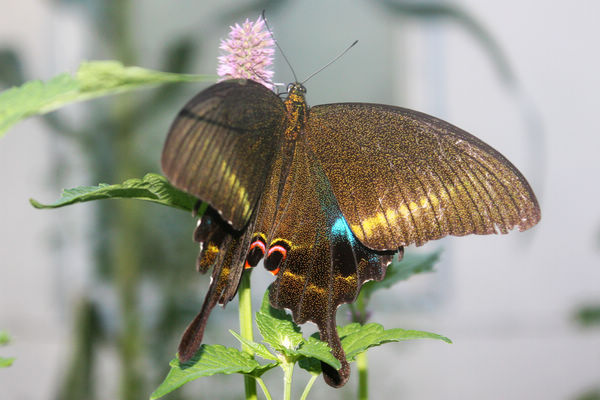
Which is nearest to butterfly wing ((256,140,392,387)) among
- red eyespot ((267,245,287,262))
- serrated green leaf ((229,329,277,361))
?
red eyespot ((267,245,287,262))

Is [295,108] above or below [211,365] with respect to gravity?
above

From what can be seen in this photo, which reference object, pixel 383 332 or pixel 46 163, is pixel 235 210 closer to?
pixel 383 332

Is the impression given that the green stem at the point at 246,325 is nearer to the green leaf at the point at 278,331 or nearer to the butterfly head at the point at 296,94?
the green leaf at the point at 278,331

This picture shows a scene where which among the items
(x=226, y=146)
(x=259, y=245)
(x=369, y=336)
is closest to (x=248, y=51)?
(x=226, y=146)

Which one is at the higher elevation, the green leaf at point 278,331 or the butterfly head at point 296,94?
the butterfly head at point 296,94

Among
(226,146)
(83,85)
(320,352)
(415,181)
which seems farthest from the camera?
(415,181)

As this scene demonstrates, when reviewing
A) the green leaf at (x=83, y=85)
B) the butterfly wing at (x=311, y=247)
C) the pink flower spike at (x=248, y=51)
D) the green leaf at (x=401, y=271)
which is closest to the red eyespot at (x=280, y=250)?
the butterfly wing at (x=311, y=247)

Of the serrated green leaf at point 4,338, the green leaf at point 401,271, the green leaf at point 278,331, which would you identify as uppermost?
the serrated green leaf at point 4,338

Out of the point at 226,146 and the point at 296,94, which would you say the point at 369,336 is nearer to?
the point at 226,146
